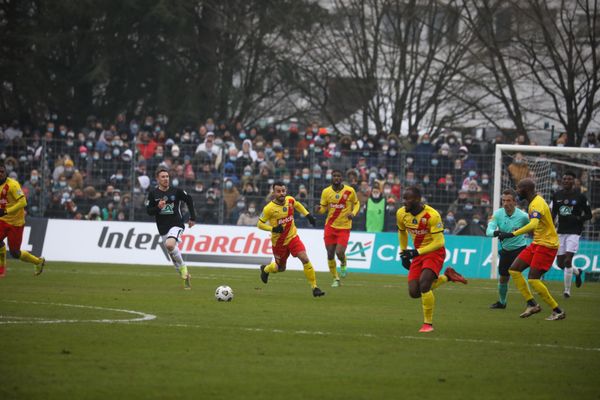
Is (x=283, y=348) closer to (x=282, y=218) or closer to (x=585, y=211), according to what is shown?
(x=282, y=218)

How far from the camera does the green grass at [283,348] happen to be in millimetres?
8680

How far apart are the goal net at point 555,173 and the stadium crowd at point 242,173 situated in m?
0.15

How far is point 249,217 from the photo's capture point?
27906mm

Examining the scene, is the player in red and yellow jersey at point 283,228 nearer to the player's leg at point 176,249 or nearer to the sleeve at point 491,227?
the player's leg at point 176,249

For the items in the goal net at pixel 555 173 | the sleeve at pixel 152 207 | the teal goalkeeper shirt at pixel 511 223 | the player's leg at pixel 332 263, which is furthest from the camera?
the goal net at pixel 555 173

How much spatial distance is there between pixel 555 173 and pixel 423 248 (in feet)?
52.1

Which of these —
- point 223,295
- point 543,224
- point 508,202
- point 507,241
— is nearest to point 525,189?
point 543,224

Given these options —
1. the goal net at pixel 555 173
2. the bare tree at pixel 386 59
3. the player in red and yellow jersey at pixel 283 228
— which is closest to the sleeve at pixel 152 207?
the player in red and yellow jersey at pixel 283 228

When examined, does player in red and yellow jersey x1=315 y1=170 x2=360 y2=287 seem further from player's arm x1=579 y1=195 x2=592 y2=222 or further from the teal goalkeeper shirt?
player's arm x1=579 y1=195 x2=592 y2=222

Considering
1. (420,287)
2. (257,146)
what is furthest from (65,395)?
(257,146)

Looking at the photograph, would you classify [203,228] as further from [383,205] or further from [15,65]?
[15,65]

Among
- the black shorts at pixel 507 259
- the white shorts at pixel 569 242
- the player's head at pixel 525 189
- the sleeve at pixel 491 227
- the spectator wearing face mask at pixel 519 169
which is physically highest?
the spectator wearing face mask at pixel 519 169

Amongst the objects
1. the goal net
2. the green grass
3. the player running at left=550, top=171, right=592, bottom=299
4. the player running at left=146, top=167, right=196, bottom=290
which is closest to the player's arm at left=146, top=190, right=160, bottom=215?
the player running at left=146, top=167, right=196, bottom=290

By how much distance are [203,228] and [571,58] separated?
1338 cm
